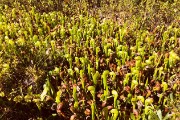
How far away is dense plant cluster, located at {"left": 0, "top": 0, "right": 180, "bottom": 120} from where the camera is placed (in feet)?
10.8

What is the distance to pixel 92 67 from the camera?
4.01 m

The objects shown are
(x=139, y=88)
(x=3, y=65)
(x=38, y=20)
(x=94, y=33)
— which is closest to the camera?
(x=3, y=65)

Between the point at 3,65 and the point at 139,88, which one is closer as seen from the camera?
the point at 3,65

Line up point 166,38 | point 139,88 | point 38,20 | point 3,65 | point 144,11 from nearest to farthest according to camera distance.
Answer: point 3,65, point 139,88, point 166,38, point 38,20, point 144,11

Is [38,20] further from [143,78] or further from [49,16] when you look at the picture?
[143,78]

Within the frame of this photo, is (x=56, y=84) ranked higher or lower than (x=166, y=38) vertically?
lower

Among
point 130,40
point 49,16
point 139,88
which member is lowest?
point 139,88

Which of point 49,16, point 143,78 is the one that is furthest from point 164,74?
point 49,16

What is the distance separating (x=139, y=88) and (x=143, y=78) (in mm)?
193

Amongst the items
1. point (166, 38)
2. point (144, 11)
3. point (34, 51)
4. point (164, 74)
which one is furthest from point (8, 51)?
point (144, 11)

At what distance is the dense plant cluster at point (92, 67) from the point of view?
10.8 ft

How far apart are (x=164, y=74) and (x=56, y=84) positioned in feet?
5.16

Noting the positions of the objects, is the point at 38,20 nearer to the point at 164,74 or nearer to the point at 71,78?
the point at 71,78

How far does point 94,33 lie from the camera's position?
4.99 metres
